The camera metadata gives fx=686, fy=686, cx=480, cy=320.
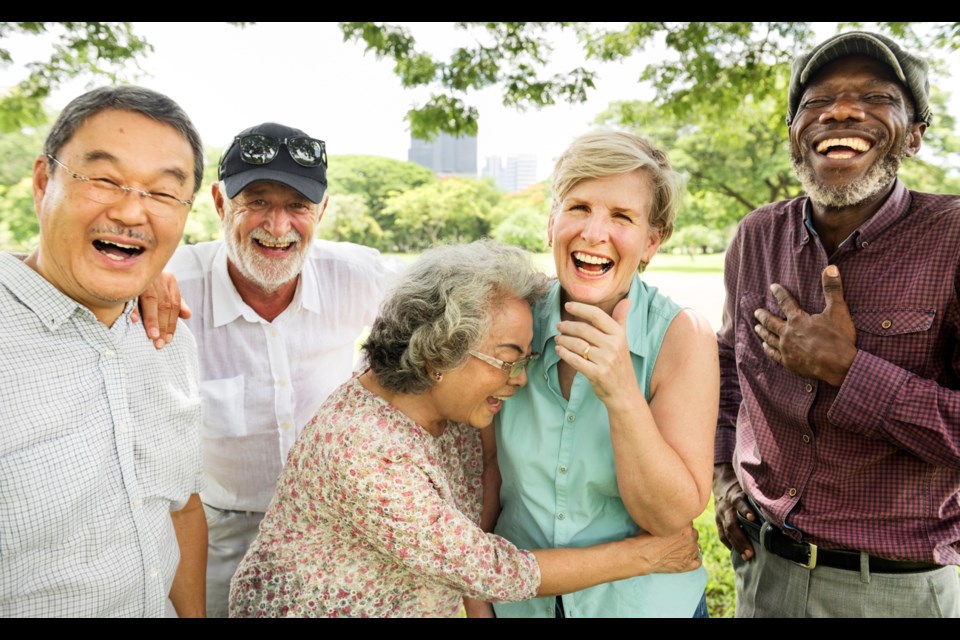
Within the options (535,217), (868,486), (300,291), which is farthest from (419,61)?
(535,217)

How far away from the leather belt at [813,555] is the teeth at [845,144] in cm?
147

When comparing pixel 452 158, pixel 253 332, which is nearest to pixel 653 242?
pixel 253 332

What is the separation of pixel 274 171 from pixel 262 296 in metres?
0.60

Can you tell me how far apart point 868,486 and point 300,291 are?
2.52m

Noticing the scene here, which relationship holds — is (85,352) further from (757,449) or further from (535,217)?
(535,217)

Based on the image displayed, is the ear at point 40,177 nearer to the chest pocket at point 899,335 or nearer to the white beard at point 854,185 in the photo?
the white beard at point 854,185

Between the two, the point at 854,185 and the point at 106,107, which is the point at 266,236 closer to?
the point at 106,107

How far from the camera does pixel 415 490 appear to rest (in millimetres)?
2037

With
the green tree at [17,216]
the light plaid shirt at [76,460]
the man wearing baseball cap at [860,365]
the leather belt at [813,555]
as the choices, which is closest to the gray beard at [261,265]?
the light plaid shirt at [76,460]

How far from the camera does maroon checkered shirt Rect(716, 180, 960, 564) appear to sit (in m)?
2.32

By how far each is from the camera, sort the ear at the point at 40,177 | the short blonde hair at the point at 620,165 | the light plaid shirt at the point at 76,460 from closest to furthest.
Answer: the light plaid shirt at the point at 76,460 → the ear at the point at 40,177 → the short blonde hair at the point at 620,165

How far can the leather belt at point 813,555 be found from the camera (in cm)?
248

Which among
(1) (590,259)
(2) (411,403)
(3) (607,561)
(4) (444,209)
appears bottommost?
(3) (607,561)

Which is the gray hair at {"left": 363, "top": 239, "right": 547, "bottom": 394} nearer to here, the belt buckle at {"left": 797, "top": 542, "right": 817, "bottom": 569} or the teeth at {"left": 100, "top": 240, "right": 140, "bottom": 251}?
the teeth at {"left": 100, "top": 240, "right": 140, "bottom": 251}
